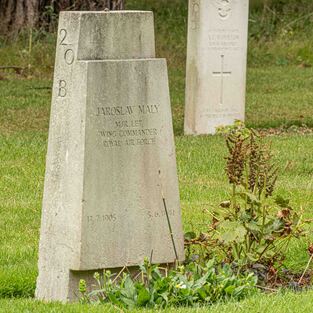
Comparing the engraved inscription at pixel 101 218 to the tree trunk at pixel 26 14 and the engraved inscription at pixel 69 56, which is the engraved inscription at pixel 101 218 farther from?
the tree trunk at pixel 26 14

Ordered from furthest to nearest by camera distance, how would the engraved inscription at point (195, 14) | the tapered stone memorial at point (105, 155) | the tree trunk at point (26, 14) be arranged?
the tree trunk at point (26, 14) < the engraved inscription at point (195, 14) < the tapered stone memorial at point (105, 155)

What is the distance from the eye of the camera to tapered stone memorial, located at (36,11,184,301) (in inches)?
265

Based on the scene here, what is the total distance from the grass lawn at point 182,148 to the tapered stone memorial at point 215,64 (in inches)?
15.8

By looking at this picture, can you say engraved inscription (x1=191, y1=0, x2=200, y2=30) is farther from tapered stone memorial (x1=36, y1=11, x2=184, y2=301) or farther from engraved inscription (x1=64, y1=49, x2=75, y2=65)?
engraved inscription (x1=64, y1=49, x2=75, y2=65)

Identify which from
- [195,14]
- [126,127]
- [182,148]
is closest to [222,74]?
[195,14]

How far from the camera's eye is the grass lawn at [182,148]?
728cm

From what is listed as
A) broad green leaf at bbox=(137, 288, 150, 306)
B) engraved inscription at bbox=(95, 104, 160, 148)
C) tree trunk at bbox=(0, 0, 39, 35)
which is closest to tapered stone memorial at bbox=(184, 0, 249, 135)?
tree trunk at bbox=(0, 0, 39, 35)

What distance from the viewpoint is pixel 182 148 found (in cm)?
1244

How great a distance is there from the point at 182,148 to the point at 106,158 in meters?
5.67

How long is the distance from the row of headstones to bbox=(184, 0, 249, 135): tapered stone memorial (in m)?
6.59

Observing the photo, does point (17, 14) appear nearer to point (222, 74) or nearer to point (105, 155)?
point (222, 74)

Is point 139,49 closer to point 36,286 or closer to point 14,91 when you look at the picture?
point 36,286

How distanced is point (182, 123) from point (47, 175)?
7778 millimetres

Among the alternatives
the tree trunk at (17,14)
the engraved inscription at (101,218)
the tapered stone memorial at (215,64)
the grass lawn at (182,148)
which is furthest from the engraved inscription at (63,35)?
the tree trunk at (17,14)
